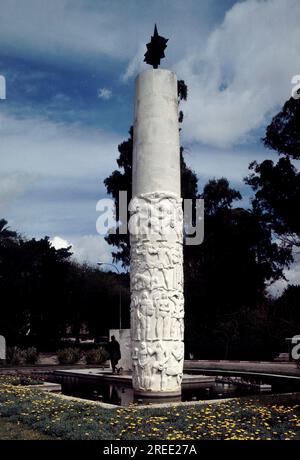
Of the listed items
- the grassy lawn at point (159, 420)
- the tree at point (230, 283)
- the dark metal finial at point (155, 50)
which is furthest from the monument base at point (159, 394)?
the tree at point (230, 283)

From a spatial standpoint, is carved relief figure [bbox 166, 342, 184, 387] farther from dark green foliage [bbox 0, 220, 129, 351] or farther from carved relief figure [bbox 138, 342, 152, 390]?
dark green foliage [bbox 0, 220, 129, 351]

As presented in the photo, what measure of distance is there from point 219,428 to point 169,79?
27.9ft

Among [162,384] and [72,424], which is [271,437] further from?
[162,384]

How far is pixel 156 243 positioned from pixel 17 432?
5835 mm

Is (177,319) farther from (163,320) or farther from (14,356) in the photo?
(14,356)

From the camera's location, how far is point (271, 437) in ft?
26.3

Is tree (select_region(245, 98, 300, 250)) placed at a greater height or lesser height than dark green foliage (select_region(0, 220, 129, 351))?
greater

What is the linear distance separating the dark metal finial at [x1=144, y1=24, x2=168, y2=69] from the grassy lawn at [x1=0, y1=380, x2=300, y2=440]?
840 centimetres

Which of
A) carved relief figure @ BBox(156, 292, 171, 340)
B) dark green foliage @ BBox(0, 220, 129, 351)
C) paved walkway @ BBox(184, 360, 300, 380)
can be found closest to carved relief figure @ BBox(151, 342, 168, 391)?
carved relief figure @ BBox(156, 292, 171, 340)

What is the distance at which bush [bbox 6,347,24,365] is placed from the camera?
94.9ft

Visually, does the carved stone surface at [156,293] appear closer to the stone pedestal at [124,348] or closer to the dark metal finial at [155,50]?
the dark metal finial at [155,50]

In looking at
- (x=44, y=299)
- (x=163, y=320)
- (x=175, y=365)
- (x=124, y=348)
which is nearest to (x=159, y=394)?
(x=175, y=365)

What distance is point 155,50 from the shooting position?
14.5 metres

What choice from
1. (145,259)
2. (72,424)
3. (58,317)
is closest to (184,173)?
(58,317)
